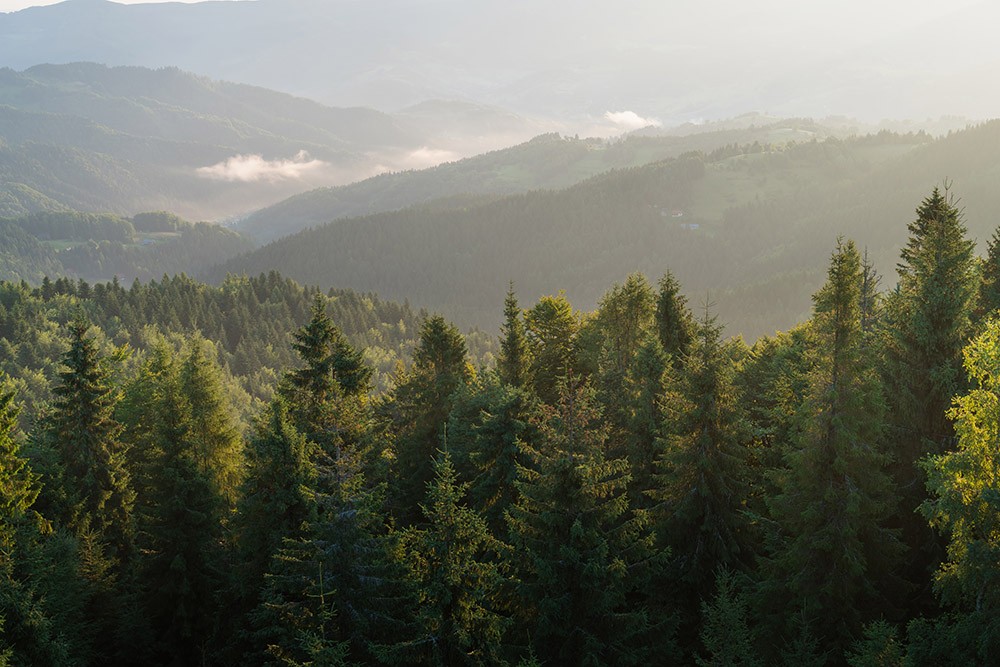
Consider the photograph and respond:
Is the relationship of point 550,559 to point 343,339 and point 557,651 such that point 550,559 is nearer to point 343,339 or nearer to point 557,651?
point 557,651

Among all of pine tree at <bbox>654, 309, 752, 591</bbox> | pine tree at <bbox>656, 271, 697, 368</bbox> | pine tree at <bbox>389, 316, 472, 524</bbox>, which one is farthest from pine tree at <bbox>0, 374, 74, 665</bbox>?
pine tree at <bbox>656, 271, 697, 368</bbox>

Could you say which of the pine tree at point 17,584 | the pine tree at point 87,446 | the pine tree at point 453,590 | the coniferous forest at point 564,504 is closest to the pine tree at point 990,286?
the coniferous forest at point 564,504

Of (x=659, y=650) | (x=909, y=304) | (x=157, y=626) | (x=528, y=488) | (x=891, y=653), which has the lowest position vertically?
(x=157, y=626)

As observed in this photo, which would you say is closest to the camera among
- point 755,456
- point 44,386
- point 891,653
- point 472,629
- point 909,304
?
point 891,653

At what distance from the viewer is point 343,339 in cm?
3709

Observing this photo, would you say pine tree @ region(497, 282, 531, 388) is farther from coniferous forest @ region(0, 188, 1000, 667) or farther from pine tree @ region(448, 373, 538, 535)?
pine tree @ region(448, 373, 538, 535)

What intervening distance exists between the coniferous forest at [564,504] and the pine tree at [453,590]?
0.08m

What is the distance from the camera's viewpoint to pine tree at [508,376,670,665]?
830 inches

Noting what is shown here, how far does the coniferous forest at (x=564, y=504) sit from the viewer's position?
1986 cm

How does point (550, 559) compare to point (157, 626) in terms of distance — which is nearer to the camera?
point (550, 559)

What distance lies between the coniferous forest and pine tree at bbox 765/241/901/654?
0.33 feet

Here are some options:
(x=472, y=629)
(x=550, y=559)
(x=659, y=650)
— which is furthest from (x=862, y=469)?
(x=472, y=629)

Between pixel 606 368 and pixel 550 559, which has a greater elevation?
pixel 606 368

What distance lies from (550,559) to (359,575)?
642 cm
